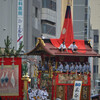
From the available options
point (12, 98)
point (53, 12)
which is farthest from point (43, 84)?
point (53, 12)

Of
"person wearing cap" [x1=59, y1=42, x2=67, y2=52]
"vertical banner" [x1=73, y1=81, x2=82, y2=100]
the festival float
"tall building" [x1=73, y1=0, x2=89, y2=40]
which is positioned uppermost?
"tall building" [x1=73, y1=0, x2=89, y2=40]

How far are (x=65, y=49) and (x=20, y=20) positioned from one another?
59.6 ft

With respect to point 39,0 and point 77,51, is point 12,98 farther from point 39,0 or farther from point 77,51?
point 39,0

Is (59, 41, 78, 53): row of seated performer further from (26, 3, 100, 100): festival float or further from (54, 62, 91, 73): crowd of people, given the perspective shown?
(54, 62, 91, 73): crowd of people

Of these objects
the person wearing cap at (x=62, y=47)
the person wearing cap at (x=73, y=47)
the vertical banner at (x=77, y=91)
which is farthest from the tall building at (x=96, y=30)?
the person wearing cap at (x=62, y=47)

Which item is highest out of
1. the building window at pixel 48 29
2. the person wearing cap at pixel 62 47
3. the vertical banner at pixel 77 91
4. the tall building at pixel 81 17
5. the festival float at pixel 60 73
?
the tall building at pixel 81 17

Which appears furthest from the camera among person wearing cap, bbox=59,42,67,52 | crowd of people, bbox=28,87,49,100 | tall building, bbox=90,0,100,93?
tall building, bbox=90,0,100,93

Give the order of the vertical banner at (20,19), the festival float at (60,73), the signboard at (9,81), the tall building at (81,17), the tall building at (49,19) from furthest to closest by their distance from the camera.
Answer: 1. the tall building at (81,17)
2. the tall building at (49,19)
3. the vertical banner at (20,19)
4. the festival float at (60,73)
5. the signboard at (9,81)

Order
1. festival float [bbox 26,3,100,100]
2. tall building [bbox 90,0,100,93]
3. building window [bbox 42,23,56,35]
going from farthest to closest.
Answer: tall building [bbox 90,0,100,93] < building window [bbox 42,23,56,35] < festival float [bbox 26,3,100,100]

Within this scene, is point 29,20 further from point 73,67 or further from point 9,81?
point 9,81

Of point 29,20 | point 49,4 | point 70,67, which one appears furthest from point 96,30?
point 70,67

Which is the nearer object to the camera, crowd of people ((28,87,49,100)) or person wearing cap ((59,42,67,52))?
crowd of people ((28,87,49,100))

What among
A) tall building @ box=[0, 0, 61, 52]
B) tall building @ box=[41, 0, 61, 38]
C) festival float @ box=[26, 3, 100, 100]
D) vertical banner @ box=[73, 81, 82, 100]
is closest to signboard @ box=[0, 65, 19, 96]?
festival float @ box=[26, 3, 100, 100]

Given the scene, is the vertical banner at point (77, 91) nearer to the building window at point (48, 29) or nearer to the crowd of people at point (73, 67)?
the crowd of people at point (73, 67)
